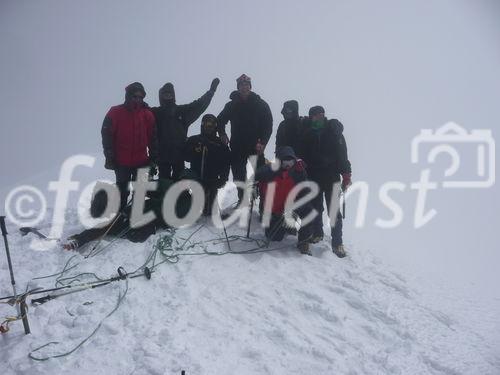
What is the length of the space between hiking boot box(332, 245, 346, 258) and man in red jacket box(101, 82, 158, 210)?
139 inches

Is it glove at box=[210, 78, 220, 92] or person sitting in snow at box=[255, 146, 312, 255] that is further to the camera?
glove at box=[210, 78, 220, 92]

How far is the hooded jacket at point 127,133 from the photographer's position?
563 cm

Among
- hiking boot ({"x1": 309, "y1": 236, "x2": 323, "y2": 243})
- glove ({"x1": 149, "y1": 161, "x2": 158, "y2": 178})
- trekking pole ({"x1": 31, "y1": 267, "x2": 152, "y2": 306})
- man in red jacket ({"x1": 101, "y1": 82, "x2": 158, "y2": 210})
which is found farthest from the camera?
hiking boot ({"x1": 309, "y1": 236, "x2": 323, "y2": 243})

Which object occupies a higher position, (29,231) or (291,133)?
(291,133)

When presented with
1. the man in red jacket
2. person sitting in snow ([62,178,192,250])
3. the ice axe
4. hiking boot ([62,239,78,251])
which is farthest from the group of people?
the ice axe

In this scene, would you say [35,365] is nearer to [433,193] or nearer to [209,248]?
[209,248]

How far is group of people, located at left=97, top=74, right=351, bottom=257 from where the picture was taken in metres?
5.74

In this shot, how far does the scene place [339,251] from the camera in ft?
19.5

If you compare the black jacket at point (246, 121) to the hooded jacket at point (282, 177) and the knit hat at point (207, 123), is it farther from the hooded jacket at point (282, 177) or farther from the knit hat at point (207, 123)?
the hooded jacket at point (282, 177)

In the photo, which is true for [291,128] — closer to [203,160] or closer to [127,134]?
[203,160]

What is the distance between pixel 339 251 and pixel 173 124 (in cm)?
366

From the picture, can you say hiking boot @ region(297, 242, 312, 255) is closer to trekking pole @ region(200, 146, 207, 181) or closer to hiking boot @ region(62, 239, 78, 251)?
trekking pole @ region(200, 146, 207, 181)

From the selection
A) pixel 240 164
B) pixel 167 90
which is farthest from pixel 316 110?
pixel 167 90

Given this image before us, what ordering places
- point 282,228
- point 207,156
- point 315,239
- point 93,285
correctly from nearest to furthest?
1. point 93,285
2. point 282,228
3. point 315,239
4. point 207,156
